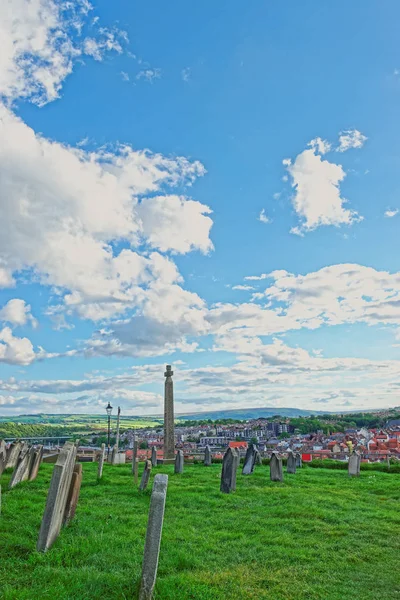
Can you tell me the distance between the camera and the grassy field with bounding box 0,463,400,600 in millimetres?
5172

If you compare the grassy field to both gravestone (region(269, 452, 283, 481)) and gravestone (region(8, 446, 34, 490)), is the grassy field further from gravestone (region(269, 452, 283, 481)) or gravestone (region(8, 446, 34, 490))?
gravestone (region(269, 452, 283, 481))

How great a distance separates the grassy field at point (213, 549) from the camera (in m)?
5.17

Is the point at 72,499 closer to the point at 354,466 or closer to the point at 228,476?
the point at 228,476

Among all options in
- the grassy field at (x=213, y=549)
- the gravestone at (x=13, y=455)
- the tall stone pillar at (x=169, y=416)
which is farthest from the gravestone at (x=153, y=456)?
the grassy field at (x=213, y=549)

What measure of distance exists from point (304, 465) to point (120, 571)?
21.3m

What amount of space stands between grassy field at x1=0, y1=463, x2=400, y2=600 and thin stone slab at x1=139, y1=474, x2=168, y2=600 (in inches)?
5.9

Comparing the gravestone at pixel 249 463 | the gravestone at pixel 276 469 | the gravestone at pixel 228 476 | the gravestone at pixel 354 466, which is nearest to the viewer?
the gravestone at pixel 228 476

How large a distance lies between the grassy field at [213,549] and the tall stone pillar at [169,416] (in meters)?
15.2

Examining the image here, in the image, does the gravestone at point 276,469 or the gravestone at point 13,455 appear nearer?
the gravestone at point 276,469

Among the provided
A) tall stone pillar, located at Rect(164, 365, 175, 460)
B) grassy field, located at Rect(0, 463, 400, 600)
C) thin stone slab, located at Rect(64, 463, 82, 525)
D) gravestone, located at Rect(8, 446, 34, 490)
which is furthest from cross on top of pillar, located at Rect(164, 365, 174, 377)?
thin stone slab, located at Rect(64, 463, 82, 525)

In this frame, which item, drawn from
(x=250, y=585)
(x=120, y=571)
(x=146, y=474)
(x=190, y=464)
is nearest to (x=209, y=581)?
(x=250, y=585)

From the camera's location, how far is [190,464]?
2417 centimetres

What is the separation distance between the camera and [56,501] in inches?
257

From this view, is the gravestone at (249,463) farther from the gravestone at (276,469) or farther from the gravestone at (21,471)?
the gravestone at (21,471)
